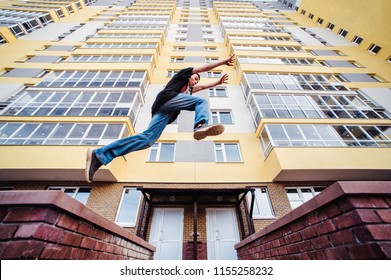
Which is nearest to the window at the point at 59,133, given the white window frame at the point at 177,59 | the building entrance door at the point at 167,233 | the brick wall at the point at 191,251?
the building entrance door at the point at 167,233

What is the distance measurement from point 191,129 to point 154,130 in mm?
8878

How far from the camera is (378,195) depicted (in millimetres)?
1326

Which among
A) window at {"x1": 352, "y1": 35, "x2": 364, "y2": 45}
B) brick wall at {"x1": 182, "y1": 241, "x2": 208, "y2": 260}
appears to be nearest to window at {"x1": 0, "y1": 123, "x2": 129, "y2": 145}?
brick wall at {"x1": 182, "y1": 241, "x2": 208, "y2": 260}

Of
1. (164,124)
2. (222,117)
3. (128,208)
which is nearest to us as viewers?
(164,124)

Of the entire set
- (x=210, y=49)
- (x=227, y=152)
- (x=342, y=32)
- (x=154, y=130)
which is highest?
(x=342, y=32)

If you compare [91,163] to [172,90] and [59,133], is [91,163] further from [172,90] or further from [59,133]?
[59,133]

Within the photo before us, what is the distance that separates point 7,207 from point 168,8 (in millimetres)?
34756

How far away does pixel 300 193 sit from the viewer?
8.47 meters

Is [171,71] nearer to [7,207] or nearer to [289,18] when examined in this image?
[7,207]

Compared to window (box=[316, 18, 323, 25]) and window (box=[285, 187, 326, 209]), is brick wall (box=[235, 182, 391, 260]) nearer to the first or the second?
window (box=[285, 187, 326, 209])

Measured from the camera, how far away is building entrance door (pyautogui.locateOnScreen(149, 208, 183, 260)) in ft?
24.0

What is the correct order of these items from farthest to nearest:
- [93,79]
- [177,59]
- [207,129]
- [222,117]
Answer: [177,59], [93,79], [222,117], [207,129]

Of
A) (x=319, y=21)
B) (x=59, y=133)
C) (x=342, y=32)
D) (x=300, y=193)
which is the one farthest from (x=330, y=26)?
(x=59, y=133)

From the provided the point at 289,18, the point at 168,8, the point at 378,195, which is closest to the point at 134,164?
the point at 378,195
